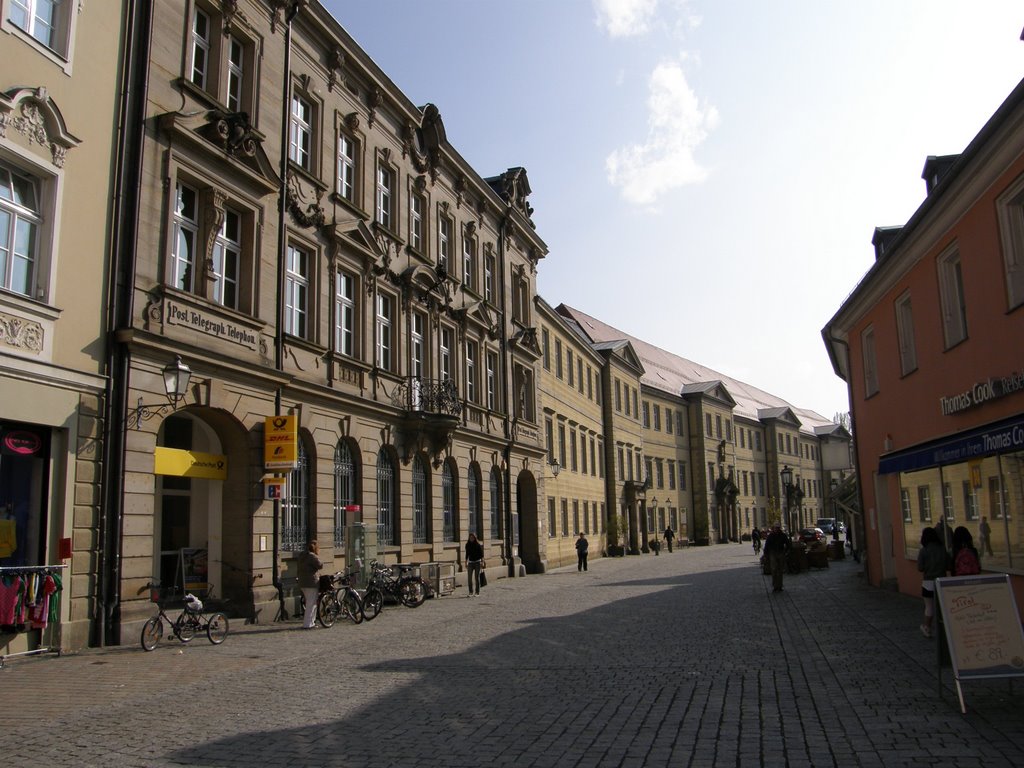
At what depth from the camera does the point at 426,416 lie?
25141 mm

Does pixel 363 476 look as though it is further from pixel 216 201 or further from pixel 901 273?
pixel 901 273

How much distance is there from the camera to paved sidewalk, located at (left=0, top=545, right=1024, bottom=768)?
719 centimetres

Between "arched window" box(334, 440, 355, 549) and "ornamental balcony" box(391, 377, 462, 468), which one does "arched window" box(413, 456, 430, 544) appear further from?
"arched window" box(334, 440, 355, 549)

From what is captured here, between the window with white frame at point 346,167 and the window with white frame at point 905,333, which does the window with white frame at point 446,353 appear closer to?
the window with white frame at point 346,167

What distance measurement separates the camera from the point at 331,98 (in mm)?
22516

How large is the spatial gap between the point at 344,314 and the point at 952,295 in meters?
13.7

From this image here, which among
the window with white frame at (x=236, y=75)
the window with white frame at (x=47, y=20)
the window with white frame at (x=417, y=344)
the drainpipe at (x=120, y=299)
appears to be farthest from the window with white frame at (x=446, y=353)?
the window with white frame at (x=47, y=20)

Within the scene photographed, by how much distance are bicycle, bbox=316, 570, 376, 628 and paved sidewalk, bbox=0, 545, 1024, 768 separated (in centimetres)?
94

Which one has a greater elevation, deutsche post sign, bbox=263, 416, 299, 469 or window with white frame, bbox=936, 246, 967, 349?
window with white frame, bbox=936, 246, 967, 349

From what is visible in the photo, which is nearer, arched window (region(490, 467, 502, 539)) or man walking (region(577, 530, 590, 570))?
arched window (region(490, 467, 502, 539))

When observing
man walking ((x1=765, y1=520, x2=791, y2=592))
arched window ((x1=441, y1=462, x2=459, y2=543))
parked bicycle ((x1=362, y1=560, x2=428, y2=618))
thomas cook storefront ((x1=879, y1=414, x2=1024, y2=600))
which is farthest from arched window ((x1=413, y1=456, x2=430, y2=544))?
thomas cook storefront ((x1=879, y1=414, x2=1024, y2=600))

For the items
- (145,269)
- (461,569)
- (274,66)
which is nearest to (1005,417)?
(145,269)

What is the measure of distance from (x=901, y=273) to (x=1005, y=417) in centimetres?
588

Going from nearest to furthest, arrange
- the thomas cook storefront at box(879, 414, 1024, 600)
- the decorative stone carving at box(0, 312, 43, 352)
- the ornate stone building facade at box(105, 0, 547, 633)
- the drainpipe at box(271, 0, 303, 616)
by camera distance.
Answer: the decorative stone carving at box(0, 312, 43, 352) → the thomas cook storefront at box(879, 414, 1024, 600) → the ornate stone building facade at box(105, 0, 547, 633) → the drainpipe at box(271, 0, 303, 616)
